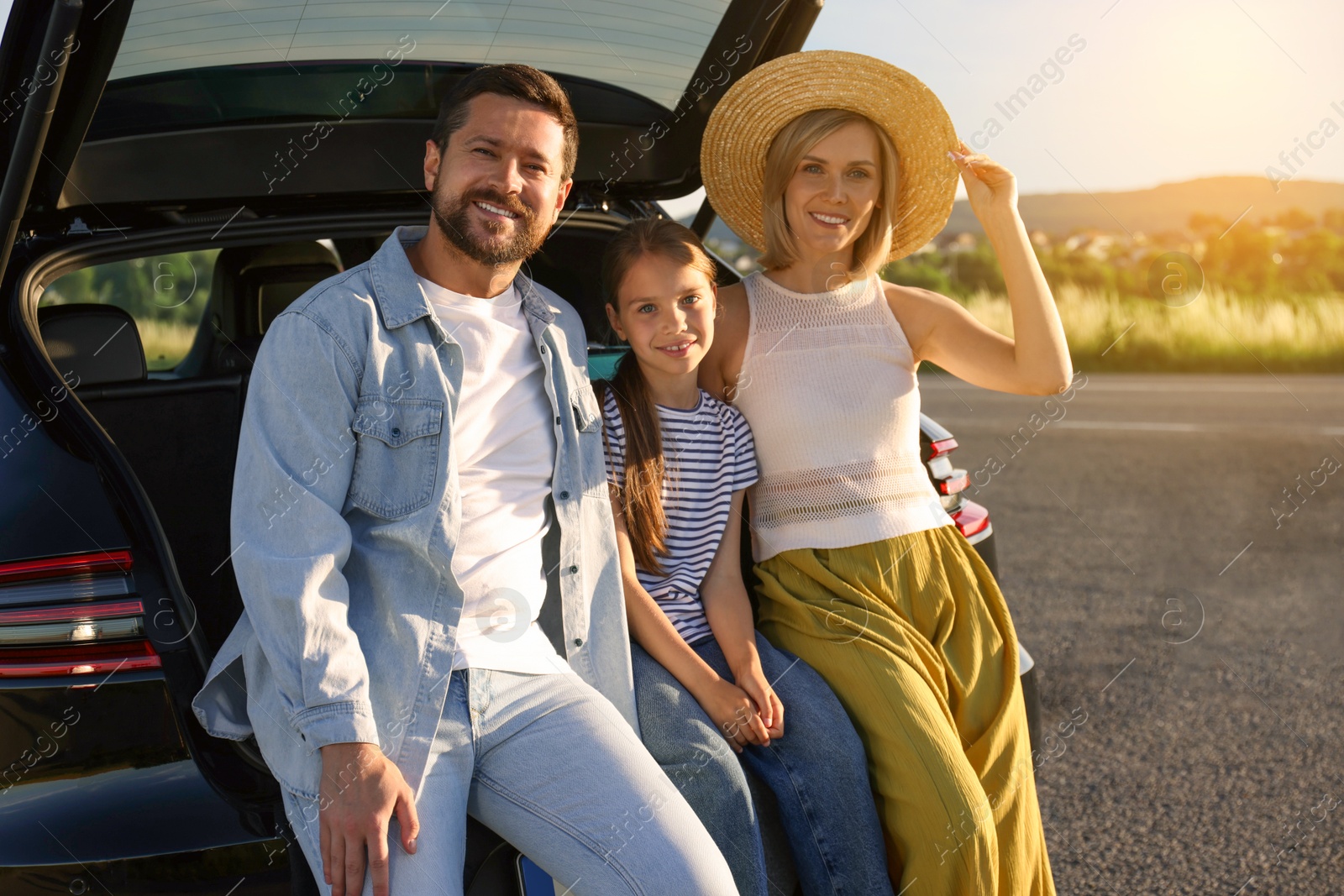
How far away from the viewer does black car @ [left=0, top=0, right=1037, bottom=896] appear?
174 centimetres

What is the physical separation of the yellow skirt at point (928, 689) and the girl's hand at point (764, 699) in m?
0.13

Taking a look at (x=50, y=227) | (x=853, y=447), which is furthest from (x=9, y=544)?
(x=853, y=447)

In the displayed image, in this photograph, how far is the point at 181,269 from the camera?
3.54 meters

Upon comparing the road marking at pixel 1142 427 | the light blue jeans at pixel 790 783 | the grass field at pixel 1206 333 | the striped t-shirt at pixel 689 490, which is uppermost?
the striped t-shirt at pixel 689 490

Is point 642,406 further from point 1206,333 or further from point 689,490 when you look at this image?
point 1206,333

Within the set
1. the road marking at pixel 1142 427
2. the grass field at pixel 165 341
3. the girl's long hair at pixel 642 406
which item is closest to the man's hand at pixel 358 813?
the girl's long hair at pixel 642 406

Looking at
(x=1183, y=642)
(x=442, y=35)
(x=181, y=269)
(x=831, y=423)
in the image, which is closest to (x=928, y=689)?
(x=831, y=423)

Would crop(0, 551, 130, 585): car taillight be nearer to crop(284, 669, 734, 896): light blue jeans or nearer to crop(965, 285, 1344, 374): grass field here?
crop(284, 669, 734, 896): light blue jeans

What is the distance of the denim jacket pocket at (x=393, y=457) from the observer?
1870mm

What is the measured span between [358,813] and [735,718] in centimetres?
72

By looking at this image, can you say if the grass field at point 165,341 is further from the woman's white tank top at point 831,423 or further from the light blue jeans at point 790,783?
the light blue jeans at point 790,783

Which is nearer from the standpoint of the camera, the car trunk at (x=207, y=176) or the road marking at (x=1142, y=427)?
the car trunk at (x=207, y=176)

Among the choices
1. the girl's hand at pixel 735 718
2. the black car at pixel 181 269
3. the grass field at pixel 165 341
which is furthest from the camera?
the grass field at pixel 165 341

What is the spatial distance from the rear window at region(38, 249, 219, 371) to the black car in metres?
0.05
